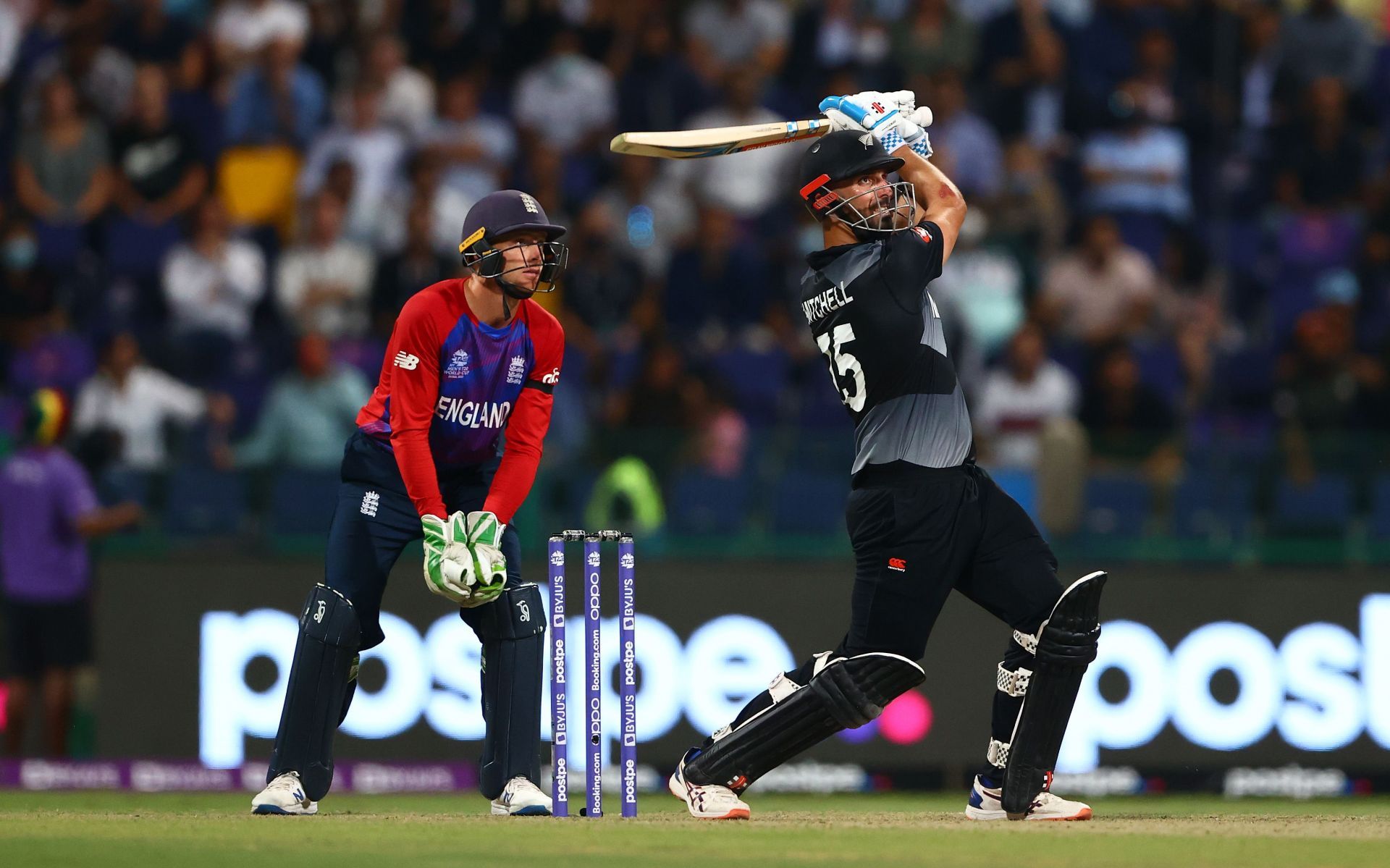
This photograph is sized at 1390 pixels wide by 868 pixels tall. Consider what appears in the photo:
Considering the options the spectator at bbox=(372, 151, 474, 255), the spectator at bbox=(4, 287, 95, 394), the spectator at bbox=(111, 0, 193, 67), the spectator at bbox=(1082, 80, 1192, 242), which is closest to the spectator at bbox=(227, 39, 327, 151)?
the spectator at bbox=(111, 0, 193, 67)

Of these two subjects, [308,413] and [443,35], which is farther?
[443,35]

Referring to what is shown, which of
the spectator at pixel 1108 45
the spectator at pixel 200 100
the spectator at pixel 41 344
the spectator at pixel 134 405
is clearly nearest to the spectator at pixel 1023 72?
the spectator at pixel 1108 45

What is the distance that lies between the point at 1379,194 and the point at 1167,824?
9.11 metres

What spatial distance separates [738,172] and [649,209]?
0.77m

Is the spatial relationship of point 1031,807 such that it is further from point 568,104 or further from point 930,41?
point 930,41

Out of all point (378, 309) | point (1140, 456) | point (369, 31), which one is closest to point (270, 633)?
point (378, 309)

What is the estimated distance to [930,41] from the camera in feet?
52.5

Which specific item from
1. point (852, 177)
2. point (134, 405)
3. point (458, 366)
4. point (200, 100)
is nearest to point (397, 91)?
point (200, 100)

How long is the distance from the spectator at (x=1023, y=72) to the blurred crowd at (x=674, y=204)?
3 cm

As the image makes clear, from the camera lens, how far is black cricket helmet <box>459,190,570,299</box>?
7.34 metres

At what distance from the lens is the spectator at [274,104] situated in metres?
15.2

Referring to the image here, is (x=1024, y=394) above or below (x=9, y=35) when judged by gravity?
below

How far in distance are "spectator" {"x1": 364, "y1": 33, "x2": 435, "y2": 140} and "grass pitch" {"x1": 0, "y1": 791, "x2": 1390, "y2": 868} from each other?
8.26 m

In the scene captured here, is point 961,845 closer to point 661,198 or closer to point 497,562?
point 497,562
